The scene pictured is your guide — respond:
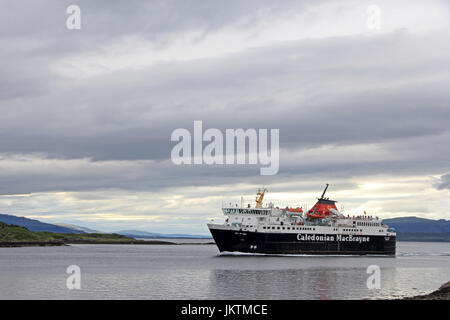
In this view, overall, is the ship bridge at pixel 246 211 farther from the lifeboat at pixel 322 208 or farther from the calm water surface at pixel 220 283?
the calm water surface at pixel 220 283

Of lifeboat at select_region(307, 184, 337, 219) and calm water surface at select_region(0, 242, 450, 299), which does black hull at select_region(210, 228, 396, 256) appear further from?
calm water surface at select_region(0, 242, 450, 299)

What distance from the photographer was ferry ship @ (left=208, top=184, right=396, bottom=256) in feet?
365

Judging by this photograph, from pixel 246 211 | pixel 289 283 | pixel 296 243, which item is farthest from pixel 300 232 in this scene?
pixel 289 283

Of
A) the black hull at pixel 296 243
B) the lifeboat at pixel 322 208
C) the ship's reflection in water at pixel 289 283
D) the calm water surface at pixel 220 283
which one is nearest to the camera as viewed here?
the calm water surface at pixel 220 283

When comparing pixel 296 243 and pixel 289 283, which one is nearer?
pixel 289 283

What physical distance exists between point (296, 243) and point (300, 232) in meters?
2.47

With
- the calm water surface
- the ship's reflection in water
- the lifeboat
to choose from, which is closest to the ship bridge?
the lifeboat

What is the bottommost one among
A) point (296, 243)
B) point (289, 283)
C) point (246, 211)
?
point (289, 283)

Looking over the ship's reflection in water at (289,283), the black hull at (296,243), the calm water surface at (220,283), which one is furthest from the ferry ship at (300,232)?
the ship's reflection in water at (289,283)

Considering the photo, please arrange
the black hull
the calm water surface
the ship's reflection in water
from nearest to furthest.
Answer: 1. the calm water surface
2. the ship's reflection in water
3. the black hull

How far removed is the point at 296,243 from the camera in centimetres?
11638

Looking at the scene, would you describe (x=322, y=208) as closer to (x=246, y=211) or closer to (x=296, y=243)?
(x=296, y=243)

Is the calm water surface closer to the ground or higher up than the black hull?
closer to the ground

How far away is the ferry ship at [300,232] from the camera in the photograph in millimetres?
111312
